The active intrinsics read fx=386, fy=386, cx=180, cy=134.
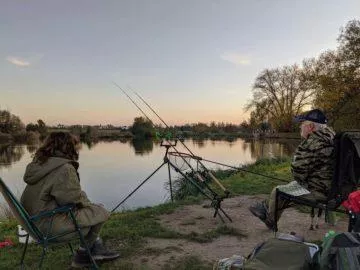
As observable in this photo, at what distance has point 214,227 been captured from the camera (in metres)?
5.43

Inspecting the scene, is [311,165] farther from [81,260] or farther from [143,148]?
[143,148]

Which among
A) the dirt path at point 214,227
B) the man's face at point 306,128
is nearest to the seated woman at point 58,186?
the dirt path at point 214,227

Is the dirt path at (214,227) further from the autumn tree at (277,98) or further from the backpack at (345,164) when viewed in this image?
the autumn tree at (277,98)

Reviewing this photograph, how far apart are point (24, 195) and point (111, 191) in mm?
10793

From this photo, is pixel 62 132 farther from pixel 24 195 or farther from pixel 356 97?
pixel 356 97

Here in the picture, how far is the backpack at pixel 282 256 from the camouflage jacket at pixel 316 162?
168 cm

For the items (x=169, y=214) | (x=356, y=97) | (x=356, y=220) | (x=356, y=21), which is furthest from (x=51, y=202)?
(x=356, y=21)

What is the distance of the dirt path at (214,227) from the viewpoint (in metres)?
4.28

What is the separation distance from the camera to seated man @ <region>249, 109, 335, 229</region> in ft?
14.0

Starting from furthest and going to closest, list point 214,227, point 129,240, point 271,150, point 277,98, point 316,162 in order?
point 277,98 → point 271,150 → point 214,227 → point 129,240 → point 316,162

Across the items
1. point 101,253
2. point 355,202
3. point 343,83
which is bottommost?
point 101,253

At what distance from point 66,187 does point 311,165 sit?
8.73 ft

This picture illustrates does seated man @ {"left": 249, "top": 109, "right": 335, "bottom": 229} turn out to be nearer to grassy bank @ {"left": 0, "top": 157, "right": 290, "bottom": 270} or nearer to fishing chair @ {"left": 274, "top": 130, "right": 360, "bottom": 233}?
fishing chair @ {"left": 274, "top": 130, "right": 360, "bottom": 233}

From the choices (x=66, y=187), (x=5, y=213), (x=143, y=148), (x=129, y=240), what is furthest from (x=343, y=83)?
(x=66, y=187)
